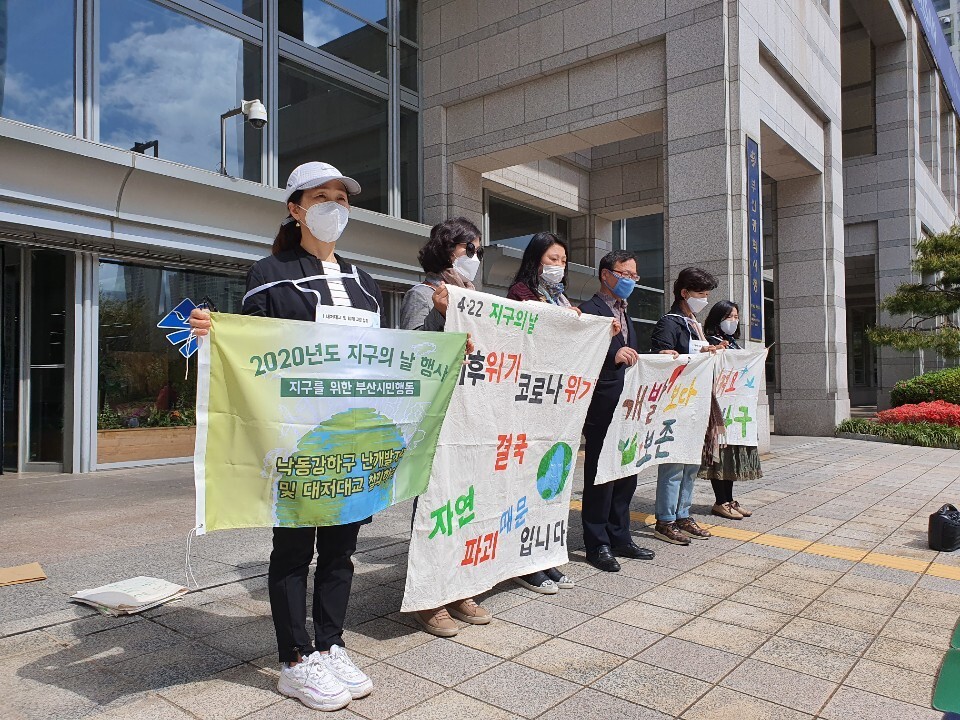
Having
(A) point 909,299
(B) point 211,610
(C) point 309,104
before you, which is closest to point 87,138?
(C) point 309,104

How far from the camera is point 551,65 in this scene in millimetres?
12320

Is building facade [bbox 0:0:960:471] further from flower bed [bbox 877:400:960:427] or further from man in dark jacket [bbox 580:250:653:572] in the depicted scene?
man in dark jacket [bbox 580:250:653:572]

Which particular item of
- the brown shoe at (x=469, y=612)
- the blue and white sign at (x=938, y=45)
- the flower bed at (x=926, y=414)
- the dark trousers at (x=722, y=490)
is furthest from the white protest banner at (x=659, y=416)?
the blue and white sign at (x=938, y=45)

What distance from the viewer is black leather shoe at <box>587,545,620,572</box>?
15.5 ft

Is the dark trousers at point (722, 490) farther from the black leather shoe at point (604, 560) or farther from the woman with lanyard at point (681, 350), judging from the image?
the black leather shoe at point (604, 560)

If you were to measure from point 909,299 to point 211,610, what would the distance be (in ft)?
63.9

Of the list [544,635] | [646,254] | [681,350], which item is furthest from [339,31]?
[544,635]

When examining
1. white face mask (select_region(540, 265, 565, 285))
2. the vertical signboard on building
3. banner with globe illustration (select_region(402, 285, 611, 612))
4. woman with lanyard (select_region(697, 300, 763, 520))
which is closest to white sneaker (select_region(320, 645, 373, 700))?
banner with globe illustration (select_region(402, 285, 611, 612))

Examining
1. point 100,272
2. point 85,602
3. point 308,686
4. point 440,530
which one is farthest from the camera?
point 100,272

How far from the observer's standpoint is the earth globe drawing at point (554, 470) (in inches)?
167

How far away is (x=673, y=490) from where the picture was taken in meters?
5.60

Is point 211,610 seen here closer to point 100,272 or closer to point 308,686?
point 308,686

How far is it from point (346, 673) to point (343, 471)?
815 millimetres

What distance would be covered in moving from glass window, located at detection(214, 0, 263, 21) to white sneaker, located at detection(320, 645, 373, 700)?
10987 millimetres
